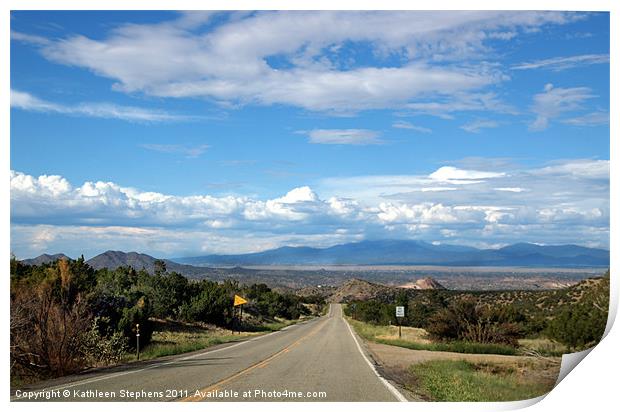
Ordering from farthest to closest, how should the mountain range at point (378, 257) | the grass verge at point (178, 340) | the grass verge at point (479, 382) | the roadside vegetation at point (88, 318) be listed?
the grass verge at point (178, 340) < the mountain range at point (378, 257) < the roadside vegetation at point (88, 318) < the grass verge at point (479, 382)

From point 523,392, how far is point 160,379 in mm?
7376

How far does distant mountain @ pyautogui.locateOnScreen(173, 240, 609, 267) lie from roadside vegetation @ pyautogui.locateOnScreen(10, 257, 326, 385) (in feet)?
11.4

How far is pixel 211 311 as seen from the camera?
43500 millimetres

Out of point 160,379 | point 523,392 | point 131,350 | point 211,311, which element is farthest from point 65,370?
point 211,311

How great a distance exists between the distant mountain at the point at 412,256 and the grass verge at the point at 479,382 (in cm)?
320

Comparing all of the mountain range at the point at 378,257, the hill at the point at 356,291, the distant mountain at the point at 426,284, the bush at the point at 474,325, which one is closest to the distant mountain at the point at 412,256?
the mountain range at the point at 378,257

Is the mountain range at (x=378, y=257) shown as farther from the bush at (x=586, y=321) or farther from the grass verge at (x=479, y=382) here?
the grass verge at (x=479, y=382)

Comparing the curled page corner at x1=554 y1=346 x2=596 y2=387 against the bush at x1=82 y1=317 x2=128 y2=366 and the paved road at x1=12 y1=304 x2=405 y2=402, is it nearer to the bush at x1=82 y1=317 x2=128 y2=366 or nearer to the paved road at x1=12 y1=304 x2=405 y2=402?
the paved road at x1=12 y1=304 x2=405 y2=402

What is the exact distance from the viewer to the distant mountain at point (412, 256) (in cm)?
1861

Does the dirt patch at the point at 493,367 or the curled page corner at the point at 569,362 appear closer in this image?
the curled page corner at the point at 569,362

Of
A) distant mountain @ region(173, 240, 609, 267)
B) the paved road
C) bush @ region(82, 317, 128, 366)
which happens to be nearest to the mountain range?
distant mountain @ region(173, 240, 609, 267)
